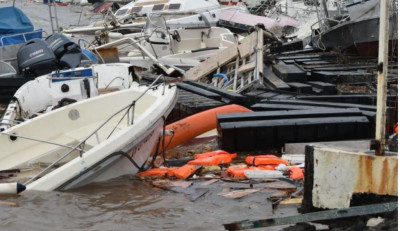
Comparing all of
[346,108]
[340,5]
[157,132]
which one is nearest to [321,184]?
[157,132]

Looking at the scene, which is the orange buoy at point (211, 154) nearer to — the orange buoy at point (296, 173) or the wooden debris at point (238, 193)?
the orange buoy at point (296, 173)

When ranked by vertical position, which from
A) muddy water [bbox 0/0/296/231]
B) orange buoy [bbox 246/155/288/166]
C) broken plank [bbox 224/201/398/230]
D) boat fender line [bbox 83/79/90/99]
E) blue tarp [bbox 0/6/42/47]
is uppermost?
blue tarp [bbox 0/6/42/47]

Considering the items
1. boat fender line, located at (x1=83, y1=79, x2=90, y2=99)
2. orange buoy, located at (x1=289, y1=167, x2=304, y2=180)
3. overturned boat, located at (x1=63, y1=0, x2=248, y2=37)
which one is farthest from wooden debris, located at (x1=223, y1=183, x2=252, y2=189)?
overturned boat, located at (x1=63, y1=0, x2=248, y2=37)

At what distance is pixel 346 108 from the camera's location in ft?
31.1

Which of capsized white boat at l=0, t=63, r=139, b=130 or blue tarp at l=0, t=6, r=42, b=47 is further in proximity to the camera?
→ blue tarp at l=0, t=6, r=42, b=47

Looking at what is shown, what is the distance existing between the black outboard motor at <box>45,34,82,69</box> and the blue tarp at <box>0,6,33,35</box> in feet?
8.60

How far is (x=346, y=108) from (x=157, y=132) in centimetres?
319

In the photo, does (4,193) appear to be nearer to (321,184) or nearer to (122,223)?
(122,223)

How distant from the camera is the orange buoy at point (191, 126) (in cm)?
918

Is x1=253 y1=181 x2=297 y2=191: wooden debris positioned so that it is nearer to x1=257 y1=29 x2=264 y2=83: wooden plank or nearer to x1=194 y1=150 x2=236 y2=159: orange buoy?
x1=194 y1=150 x2=236 y2=159: orange buoy

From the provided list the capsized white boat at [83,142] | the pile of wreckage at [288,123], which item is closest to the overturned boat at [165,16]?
the pile of wreckage at [288,123]

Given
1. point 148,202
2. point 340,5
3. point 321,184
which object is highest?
point 340,5

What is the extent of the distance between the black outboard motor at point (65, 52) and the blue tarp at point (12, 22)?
8.60 feet

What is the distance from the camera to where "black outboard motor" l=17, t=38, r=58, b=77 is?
13297 mm
